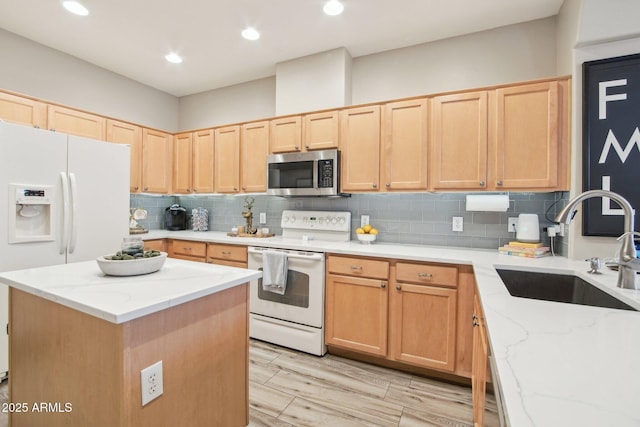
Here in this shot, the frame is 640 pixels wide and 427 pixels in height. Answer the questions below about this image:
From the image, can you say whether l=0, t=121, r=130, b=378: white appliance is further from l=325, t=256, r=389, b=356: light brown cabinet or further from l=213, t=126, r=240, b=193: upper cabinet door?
l=325, t=256, r=389, b=356: light brown cabinet

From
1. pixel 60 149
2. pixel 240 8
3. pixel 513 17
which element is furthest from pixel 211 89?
pixel 513 17

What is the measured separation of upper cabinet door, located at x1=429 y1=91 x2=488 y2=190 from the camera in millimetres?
2365

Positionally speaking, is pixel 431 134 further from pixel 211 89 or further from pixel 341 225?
pixel 211 89

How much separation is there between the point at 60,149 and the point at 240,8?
176 centimetres

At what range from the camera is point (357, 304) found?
96.7 inches

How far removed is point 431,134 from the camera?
8.27ft

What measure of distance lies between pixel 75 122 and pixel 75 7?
1034 mm

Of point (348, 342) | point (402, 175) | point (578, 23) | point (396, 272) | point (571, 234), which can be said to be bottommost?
point (348, 342)

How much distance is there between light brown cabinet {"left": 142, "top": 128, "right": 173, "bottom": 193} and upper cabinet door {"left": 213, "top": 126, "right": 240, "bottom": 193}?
0.75m

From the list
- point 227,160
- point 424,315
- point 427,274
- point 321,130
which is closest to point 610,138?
point 427,274

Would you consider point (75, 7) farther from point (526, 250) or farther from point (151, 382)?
point (526, 250)

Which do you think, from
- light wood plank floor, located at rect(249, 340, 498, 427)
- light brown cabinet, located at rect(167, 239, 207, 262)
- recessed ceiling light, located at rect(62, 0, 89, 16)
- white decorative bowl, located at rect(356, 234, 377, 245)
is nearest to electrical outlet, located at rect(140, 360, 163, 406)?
light wood plank floor, located at rect(249, 340, 498, 427)

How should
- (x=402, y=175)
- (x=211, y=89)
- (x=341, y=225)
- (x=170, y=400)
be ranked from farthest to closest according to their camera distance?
(x=211, y=89), (x=341, y=225), (x=402, y=175), (x=170, y=400)

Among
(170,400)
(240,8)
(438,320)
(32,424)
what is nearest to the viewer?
(170,400)
